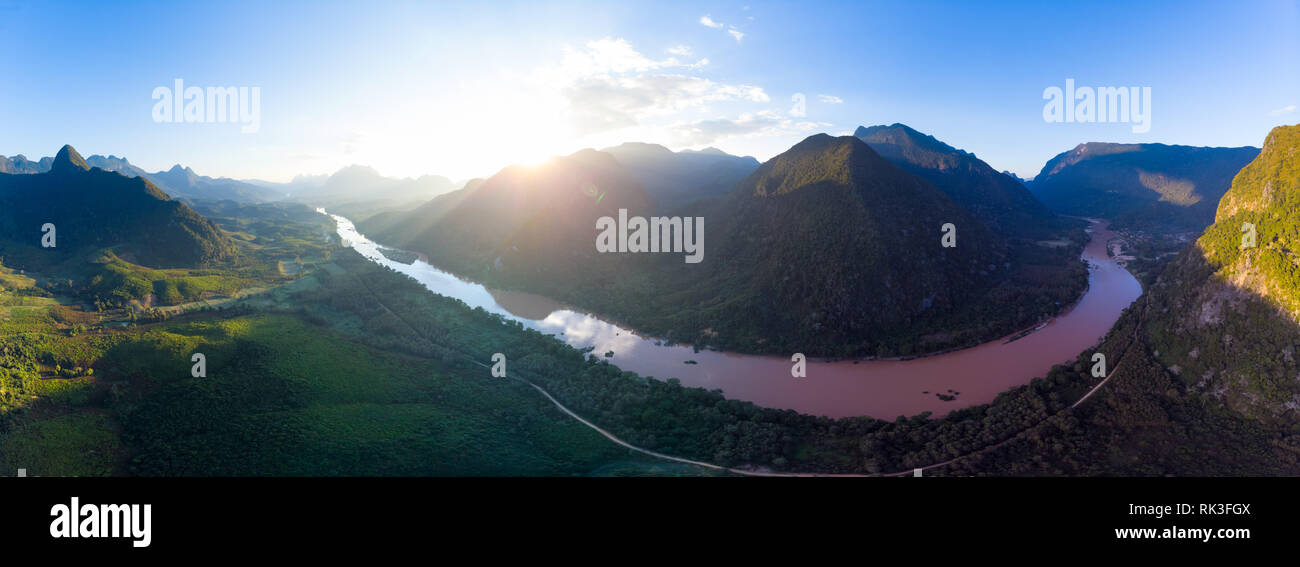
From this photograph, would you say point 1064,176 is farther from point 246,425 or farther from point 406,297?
point 246,425

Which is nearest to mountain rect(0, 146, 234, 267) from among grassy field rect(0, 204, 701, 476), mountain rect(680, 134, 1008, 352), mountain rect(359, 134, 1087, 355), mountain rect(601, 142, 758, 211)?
grassy field rect(0, 204, 701, 476)

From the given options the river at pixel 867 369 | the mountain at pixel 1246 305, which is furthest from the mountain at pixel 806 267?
the mountain at pixel 1246 305

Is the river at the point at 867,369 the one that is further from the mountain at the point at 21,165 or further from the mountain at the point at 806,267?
the mountain at the point at 21,165

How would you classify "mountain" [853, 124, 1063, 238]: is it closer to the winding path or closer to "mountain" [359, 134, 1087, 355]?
"mountain" [359, 134, 1087, 355]

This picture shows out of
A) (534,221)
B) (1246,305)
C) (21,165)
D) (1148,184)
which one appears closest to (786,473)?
(1246,305)

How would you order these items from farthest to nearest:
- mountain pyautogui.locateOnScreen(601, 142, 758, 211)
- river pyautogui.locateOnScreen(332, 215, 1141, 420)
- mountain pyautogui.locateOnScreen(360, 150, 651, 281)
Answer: mountain pyautogui.locateOnScreen(601, 142, 758, 211), mountain pyautogui.locateOnScreen(360, 150, 651, 281), river pyautogui.locateOnScreen(332, 215, 1141, 420)
